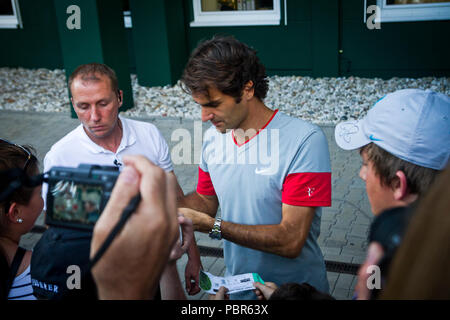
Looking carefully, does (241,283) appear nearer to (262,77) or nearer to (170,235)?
(262,77)

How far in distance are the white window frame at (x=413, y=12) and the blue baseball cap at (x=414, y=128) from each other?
27.3 ft

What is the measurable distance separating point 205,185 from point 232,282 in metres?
0.67

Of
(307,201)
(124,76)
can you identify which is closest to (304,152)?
(307,201)

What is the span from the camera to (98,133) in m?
3.01

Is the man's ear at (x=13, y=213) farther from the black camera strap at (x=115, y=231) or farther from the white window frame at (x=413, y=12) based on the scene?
the white window frame at (x=413, y=12)

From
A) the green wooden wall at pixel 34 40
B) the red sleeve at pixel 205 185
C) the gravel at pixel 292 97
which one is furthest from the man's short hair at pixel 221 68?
the green wooden wall at pixel 34 40

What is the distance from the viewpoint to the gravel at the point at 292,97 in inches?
343

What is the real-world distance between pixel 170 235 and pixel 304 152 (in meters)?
1.35

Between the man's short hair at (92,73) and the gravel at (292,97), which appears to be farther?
the gravel at (292,97)

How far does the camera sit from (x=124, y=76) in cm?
934

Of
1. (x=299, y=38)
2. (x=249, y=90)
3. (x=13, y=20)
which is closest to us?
(x=249, y=90)

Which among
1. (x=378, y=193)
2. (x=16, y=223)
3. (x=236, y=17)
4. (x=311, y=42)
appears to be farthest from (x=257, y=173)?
(x=236, y=17)

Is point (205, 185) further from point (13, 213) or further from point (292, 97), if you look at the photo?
point (292, 97)

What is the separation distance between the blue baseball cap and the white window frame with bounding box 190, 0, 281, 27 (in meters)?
8.83
